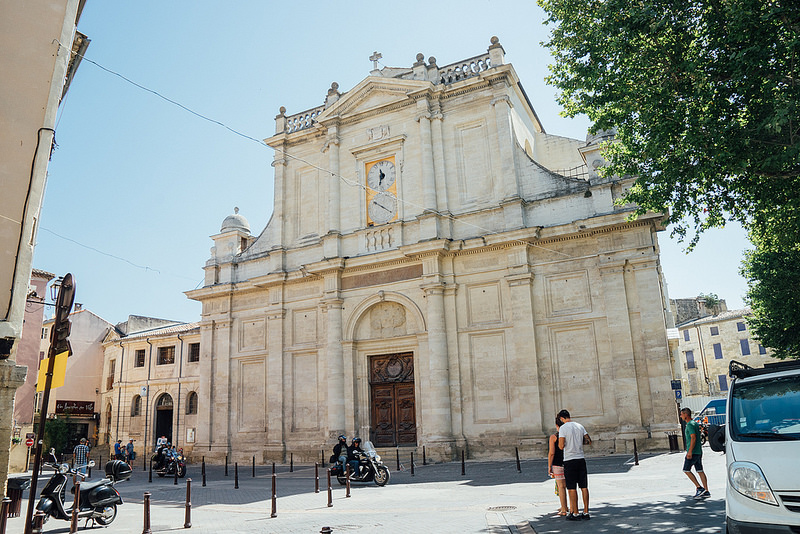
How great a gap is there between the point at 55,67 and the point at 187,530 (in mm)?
8027

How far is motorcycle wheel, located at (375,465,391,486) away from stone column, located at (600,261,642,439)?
27.2 feet

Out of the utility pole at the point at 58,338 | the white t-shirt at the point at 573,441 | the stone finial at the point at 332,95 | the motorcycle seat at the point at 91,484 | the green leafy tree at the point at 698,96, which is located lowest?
the motorcycle seat at the point at 91,484

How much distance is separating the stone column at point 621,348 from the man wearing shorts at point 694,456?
29.1 feet

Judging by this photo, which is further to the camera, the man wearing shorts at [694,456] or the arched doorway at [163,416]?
the arched doorway at [163,416]

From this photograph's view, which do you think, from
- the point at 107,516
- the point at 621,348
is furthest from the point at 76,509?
the point at 621,348

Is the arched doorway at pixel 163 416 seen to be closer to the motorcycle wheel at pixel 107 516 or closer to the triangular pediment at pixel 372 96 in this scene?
the triangular pediment at pixel 372 96

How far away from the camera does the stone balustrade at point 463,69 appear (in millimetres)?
A: 24573

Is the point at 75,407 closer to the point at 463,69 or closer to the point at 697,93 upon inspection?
the point at 463,69

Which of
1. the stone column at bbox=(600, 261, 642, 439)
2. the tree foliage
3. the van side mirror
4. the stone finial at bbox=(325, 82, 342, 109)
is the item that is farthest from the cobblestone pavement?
the stone finial at bbox=(325, 82, 342, 109)

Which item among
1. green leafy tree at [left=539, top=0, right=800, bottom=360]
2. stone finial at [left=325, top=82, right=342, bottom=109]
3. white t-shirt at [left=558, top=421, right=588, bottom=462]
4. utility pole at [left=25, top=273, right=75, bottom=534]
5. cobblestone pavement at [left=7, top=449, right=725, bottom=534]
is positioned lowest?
cobblestone pavement at [left=7, top=449, right=725, bottom=534]

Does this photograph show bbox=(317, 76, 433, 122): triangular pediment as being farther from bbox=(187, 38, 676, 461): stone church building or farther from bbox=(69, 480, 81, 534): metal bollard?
bbox=(69, 480, 81, 534): metal bollard

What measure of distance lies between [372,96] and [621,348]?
1514 centimetres

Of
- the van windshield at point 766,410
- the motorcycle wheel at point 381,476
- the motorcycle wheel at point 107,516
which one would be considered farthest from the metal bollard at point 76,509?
the van windshield at point 766,410

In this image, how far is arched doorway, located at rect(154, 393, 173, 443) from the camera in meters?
36.5
